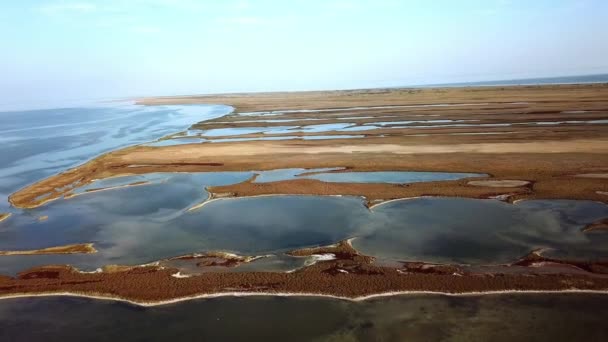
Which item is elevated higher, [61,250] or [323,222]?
[323,222]

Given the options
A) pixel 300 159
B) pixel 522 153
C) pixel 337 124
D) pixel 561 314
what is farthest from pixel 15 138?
pixel 561 314

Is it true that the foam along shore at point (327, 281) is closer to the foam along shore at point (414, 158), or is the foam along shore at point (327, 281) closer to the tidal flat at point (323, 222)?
the tidal flat at point (323, 222)

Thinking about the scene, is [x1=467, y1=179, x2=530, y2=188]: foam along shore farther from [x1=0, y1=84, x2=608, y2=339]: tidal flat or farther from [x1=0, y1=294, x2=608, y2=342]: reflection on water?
[x1=0, y1=294, x2=608, y2=342]: reflection on water

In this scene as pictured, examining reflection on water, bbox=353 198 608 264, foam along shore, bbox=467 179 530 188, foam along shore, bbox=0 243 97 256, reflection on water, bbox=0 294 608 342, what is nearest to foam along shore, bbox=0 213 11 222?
foam along shore, bbox=0 243 97 256

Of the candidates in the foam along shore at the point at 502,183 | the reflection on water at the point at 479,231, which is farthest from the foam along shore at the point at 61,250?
the foam along shore at the point at 502,183

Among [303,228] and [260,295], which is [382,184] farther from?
[260,295]

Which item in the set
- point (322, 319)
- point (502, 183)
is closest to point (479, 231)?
point (502, 183)
